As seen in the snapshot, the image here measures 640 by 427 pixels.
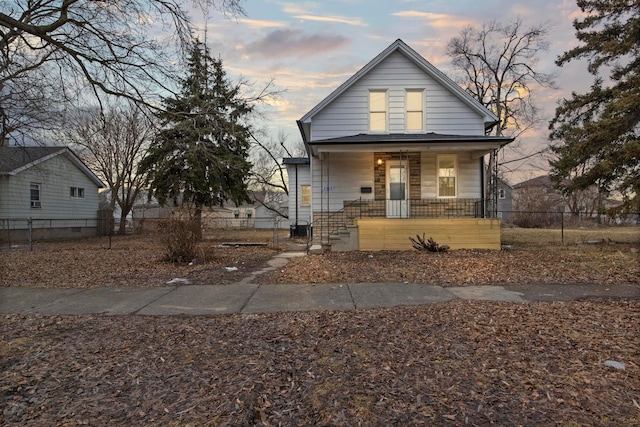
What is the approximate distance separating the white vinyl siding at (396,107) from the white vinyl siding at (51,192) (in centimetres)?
1652

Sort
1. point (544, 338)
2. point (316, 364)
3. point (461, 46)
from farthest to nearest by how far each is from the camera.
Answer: point (461, 46) < point (544, 338) < point (316, 364)

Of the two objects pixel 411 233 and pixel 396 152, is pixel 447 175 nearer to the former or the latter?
pixel 396 152

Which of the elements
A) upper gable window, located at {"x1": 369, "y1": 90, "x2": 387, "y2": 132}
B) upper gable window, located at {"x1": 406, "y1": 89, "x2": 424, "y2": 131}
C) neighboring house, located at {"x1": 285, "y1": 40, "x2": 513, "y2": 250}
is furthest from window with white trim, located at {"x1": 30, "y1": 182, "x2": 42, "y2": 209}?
upper gable window, located at {"x1": 406, "y1": 89, "x2": 424, "y2": 131}

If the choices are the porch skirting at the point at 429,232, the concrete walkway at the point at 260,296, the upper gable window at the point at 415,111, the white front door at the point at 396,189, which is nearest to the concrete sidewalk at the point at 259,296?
the concrete walkway at the point at 260,296

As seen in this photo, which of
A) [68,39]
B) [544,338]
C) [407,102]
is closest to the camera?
[544,338]

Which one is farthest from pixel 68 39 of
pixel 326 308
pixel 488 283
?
pixel 488 283

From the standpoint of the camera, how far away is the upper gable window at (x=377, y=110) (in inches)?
576

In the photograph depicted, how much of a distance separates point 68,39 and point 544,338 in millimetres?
11142

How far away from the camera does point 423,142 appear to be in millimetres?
12609

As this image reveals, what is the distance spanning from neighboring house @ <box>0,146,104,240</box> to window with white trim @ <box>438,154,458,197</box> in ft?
58.0

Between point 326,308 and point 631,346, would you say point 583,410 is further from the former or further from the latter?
point 326,308

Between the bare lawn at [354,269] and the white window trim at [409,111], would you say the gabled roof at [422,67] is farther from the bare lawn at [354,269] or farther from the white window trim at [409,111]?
the bare lawn at [354,269]

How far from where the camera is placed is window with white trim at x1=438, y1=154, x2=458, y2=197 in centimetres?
1451

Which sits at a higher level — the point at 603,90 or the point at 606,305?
the point at 603,90
